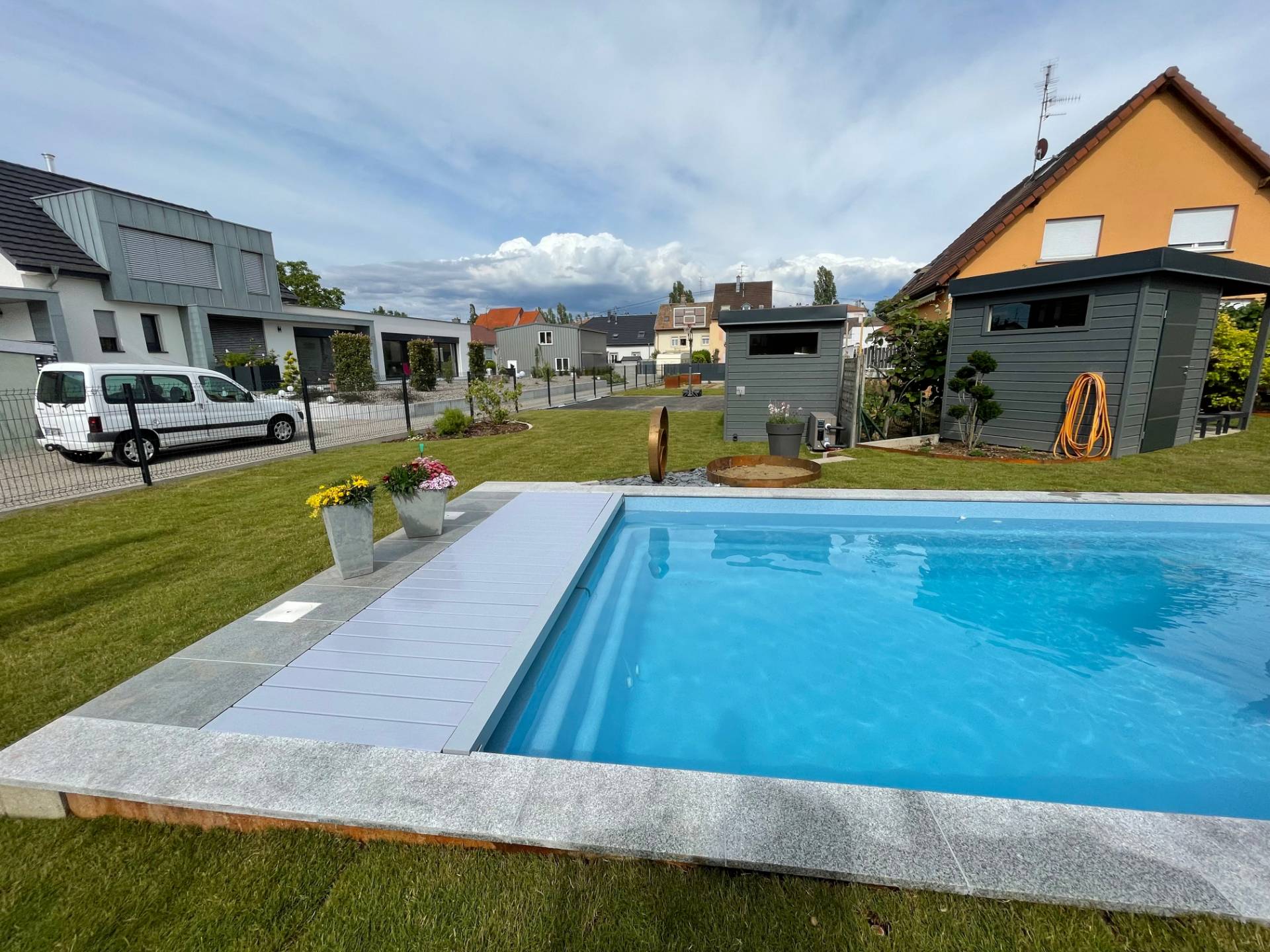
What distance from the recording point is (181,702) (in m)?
3.09

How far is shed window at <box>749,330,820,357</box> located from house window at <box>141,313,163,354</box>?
67.2 feet

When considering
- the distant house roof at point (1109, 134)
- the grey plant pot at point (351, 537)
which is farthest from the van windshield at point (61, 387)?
the distant house roof at point (1109, 134)

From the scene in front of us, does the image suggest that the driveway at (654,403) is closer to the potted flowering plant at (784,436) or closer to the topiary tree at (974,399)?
the topiary tree at (974,399)

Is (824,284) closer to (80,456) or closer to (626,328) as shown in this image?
(626,328)

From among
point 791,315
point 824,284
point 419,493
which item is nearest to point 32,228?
point 419,493

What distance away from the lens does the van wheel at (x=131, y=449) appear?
425 inches

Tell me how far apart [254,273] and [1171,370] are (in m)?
29.4

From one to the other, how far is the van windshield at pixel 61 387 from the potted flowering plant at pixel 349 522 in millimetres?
9720

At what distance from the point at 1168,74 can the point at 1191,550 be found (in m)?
16.2

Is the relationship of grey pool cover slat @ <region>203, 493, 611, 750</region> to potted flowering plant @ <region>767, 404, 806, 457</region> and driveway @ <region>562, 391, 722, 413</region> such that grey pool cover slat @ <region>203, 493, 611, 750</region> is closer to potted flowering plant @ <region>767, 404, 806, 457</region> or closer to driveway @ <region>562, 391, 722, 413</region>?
potted flowering plant @ <region>767, 404, 806, 457</region>

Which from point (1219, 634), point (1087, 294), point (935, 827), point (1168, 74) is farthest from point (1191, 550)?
point (1168, 74)

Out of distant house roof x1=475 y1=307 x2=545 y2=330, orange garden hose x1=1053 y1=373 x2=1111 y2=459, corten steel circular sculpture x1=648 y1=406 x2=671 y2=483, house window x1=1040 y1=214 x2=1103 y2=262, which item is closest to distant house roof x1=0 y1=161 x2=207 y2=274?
corten steel circular sculpture x1=648 y1=406 x2=671 y2=483

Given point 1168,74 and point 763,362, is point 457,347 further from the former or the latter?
point 1168,74

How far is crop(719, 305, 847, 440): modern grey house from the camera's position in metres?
12.0
